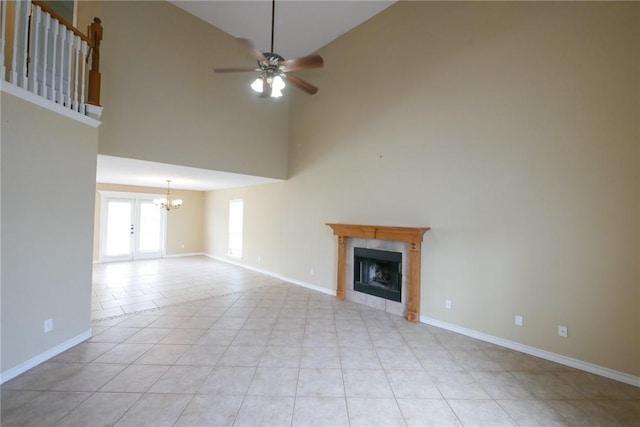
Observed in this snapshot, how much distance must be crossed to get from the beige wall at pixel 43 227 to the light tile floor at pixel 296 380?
14.5 inches

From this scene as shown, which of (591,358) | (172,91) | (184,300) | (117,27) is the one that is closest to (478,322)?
(591,358)

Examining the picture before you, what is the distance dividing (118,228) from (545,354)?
10.5 meters

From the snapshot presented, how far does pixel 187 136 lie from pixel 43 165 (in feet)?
7.38

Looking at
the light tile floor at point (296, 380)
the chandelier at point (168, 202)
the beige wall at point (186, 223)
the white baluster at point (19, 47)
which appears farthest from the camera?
the beige wall at point (186, 223)

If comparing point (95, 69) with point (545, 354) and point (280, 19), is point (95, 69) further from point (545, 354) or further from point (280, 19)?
point (545, 354)

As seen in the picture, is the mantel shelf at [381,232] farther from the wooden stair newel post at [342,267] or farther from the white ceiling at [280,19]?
the white ceiling at [280,19]

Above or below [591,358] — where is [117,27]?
above

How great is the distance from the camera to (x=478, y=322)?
11.3 ft

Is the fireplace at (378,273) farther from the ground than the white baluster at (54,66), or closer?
closer

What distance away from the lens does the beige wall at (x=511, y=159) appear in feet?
8.56

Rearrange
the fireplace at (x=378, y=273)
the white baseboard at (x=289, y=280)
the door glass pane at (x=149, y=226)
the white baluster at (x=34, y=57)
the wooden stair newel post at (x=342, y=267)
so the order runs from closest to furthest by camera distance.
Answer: the white baluster at (x=34, y=57) < the fireplace at (x=378, y=273) < the wooden stair newel post at (x=342, y=267) < the white baseboard at (x=289, y=280) < the door glass pane at (x=149, y=226)

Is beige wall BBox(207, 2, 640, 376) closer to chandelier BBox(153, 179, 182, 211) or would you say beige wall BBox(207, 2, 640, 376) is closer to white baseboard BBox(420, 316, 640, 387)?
white baseboard BBox(420, 316, 640, 387)

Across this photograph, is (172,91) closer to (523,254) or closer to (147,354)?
(147,354)

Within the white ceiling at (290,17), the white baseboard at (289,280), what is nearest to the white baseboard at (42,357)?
the white baseboard at (289,280)
